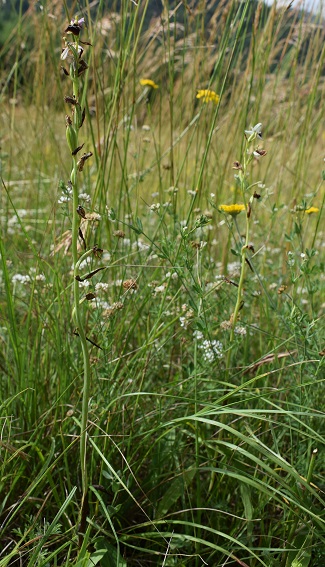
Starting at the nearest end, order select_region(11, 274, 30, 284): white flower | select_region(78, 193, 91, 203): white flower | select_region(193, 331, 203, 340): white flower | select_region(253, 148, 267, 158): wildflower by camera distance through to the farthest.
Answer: select_region(253, 148, 267, 158): wildflower → select_region(193, 331, 203, 340): white flower → select_region(78, 193, 91, 203): white flower → select_region(11, 274, 30, 284): white flower

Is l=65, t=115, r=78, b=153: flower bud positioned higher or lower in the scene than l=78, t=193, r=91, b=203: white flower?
higher

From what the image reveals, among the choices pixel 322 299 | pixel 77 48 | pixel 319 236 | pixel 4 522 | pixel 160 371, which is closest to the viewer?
pixel 77 48

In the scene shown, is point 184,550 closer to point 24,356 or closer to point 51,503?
point 51,503

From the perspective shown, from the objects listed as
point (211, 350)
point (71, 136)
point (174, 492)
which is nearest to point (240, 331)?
point (211, 350)

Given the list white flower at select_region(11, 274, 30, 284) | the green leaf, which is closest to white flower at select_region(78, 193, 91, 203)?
white flower at select_region(11, 274, 30, 284)

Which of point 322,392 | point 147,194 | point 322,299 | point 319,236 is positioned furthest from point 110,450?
point 147,194

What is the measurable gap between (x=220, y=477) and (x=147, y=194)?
6.50ft

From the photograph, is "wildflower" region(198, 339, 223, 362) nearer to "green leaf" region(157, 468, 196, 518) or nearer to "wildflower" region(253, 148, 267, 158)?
"green leaf" region(157, 468, 196, 518)

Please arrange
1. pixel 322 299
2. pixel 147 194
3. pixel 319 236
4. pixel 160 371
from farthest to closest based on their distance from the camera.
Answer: pixel 147 194, pixel 319 236, pixel 322 299, pixel 160 371

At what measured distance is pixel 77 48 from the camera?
85cm

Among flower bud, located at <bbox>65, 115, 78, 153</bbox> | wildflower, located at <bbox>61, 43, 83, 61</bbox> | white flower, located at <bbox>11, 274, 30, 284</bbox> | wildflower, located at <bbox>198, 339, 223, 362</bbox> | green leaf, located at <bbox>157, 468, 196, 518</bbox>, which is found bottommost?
green leaf, located at <bbox>157, 468, 196, 518</bbox>

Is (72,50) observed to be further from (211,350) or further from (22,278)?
(22,278)

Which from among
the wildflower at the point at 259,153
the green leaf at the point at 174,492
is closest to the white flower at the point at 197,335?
the green leaf at the point at 174,492

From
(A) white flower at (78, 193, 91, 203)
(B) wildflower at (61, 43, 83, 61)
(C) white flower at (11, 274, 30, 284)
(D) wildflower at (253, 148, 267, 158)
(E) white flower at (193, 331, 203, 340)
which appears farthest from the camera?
(C) white flower at (11, 274, 30, 284)
